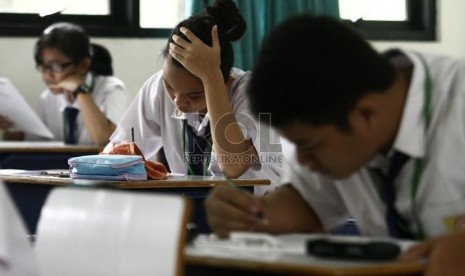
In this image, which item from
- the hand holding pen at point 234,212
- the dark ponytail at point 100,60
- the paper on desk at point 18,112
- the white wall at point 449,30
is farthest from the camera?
the white wall at point 449,30

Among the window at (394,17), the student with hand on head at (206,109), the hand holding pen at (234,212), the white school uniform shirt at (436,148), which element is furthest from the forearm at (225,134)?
the window at (394,17)

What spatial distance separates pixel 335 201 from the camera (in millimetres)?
1976

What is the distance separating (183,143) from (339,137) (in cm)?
205

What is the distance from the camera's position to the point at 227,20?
354 centimetres

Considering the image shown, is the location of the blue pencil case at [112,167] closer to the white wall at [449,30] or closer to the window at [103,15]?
the window at [103,15]

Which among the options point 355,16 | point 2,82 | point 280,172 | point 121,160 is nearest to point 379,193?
point 121,160

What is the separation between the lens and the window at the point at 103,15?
5449 millimetres

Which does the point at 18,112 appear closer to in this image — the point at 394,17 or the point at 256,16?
the point at 256,16

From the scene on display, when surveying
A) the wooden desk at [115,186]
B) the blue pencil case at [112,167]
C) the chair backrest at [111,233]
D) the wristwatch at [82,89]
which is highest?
the chair backrest at [111,233]

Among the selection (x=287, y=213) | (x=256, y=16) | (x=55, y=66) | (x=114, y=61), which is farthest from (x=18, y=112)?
(x=287, y=213)

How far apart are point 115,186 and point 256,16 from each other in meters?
2.60

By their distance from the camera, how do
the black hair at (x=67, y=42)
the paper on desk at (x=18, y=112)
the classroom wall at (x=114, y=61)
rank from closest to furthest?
the paper on desk at (x=18, y=112)
the black hair at (x=67, y=42)
the classroom wall at (x=114, y=61)

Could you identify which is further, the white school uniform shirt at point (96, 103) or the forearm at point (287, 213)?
the white school uniform shirt at point (96, 103)

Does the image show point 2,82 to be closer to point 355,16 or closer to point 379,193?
point 355,16
